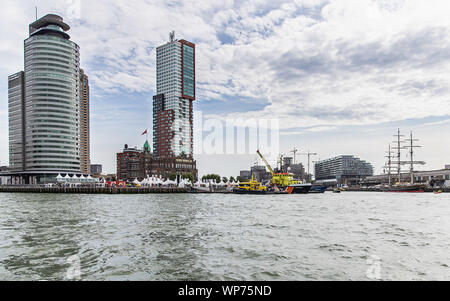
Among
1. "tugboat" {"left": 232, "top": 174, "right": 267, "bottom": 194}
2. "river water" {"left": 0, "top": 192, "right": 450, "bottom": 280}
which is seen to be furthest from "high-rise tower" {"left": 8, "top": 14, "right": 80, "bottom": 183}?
"river water" {"left": 0, "top": 192, "right": 450, "bottom": 280}

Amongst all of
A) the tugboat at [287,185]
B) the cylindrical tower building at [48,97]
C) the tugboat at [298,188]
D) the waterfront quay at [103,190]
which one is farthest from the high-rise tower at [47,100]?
the tugboat at [298,188]

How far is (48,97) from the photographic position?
191 metres

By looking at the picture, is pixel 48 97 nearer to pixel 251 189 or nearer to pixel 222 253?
pixel 251 189

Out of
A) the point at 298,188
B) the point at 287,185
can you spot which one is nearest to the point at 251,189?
the point at 287,185

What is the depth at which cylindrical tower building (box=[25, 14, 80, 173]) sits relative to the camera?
7495 inches

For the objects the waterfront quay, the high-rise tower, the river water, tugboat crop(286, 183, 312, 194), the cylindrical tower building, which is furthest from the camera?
the high-rise tower

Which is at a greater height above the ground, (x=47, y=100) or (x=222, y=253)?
(x=47, y=100)

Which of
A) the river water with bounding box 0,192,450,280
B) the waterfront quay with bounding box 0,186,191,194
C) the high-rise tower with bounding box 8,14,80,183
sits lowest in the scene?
the waterfront quay with bounding box 0,186,191,194

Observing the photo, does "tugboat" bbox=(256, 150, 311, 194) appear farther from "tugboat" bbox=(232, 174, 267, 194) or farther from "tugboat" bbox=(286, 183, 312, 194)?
"tugboat" bbox=(232, 174, 267, 194)

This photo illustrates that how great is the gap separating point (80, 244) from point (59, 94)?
20111cm

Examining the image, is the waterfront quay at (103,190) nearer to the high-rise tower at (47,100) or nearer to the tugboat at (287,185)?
the tugboat at (287,185)

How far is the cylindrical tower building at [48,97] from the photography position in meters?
190

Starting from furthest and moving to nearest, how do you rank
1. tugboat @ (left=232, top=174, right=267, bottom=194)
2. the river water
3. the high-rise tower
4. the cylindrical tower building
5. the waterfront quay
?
the high-rise tower → the cylindrical tower building → the waterfront quay → tugboat @ (left=232, top=174, right=267, bottom=194) → the river water

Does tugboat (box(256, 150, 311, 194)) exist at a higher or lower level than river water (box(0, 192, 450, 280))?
lower
